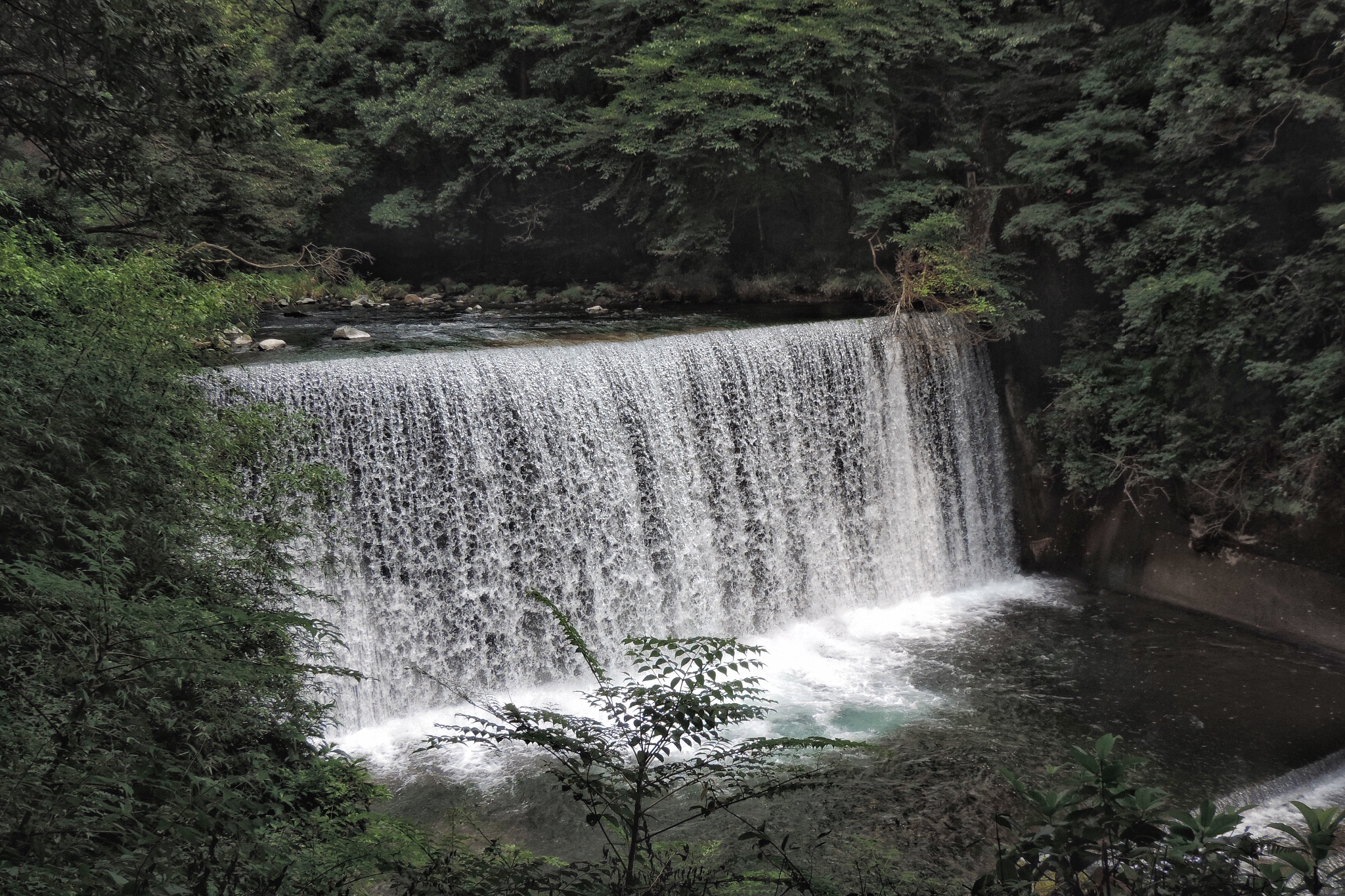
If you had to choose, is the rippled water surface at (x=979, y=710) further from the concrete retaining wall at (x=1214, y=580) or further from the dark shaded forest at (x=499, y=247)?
the dark shaded forest at (x=499, y=247)

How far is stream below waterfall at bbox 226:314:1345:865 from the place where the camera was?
6746 mm

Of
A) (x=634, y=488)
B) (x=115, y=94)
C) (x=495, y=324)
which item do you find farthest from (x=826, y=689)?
(x=495, y=324)

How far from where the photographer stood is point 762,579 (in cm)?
935

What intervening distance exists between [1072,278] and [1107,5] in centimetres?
316

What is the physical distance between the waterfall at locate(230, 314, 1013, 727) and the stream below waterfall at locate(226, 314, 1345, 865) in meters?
0.02

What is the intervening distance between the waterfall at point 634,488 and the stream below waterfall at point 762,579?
24 millimetres

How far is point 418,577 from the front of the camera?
25.3ft

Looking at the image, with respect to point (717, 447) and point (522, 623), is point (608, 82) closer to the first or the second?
point (717, 447)

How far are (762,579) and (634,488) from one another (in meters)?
1.78

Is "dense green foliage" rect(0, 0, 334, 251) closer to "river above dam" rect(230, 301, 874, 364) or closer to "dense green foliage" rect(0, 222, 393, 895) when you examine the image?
"dense green foliage" rect(0, 222, 393, 895)

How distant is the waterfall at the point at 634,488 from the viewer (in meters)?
7.62

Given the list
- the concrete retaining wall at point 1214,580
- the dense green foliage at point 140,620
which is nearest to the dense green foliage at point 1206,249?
the concrete retaining wall at point 1214,580

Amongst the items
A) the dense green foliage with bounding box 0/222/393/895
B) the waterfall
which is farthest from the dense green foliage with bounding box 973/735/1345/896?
Answer: the waterfall

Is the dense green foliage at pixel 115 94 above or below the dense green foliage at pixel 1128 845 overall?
above
